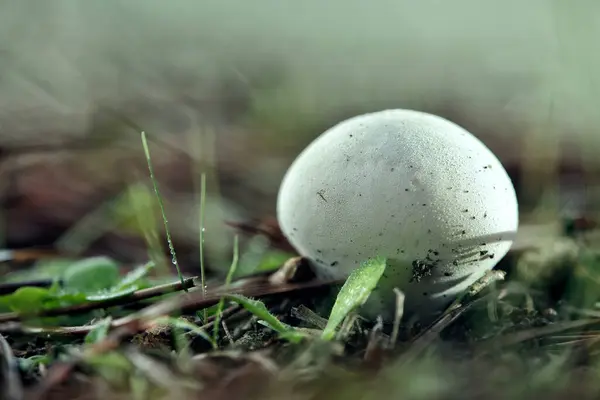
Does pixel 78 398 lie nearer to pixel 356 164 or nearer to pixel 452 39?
pixel 356 164

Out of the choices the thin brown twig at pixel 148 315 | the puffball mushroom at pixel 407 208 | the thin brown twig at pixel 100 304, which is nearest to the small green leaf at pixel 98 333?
the thin brown twig at pixel 148 315

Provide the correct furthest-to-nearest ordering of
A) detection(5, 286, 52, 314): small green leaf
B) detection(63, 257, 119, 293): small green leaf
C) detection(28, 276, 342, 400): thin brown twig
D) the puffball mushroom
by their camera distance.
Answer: detection(63, 257, 119, 293): small green leaf
detection(5, 286, 52, 314): small green leaf
the puffball mushroom
detection(28, 276, 342, 400): thin brown twig

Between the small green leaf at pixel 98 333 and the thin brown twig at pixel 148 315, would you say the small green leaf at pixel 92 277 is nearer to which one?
the thin brown twig at pixel 148 315

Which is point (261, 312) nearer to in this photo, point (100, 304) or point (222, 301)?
point (222, 301)

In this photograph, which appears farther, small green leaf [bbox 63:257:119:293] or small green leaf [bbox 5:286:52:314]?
small green leaf [bbox 63:257:119:293]

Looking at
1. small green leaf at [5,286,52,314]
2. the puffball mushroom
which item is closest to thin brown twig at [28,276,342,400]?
the puffball mushroom

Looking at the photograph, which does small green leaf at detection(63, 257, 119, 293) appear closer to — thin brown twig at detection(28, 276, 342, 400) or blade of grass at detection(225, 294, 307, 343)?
thin brown twig at detection(28, 276, 342, 400)
